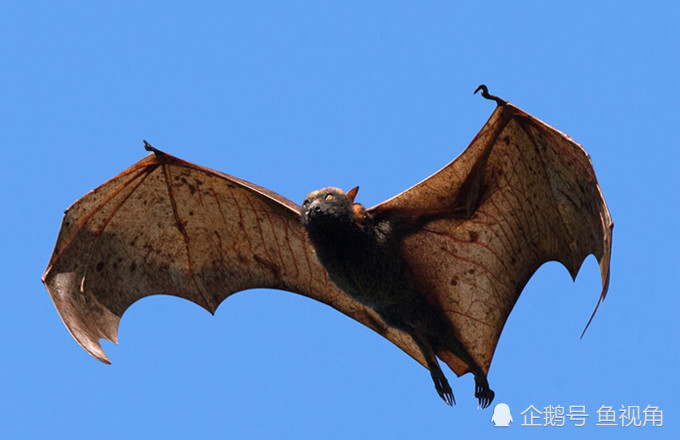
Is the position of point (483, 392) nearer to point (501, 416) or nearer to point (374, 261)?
point (501, 416)

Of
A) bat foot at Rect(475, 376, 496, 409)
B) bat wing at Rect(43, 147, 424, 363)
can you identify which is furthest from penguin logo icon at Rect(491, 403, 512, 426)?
bat wing at Rect(43, 147, 424, 363)

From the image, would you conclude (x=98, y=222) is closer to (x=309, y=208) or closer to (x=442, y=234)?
(x=309, y=208)

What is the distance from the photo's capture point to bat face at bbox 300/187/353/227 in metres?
12.5

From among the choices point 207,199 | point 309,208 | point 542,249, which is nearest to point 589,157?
point 542,249

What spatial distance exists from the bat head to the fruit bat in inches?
0.7

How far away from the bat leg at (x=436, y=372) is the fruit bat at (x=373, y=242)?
0.01 metres

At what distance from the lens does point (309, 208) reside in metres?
12.6

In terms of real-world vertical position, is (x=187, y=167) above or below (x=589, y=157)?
above

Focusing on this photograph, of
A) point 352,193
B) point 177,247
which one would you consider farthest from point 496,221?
point 177,247

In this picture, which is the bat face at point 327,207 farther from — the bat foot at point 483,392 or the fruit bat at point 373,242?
the bat foot at point 483,392

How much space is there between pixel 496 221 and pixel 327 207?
1920mm

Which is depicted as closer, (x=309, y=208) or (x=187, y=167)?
(x=309, y=208)

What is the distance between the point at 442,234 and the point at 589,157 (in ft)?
7.33

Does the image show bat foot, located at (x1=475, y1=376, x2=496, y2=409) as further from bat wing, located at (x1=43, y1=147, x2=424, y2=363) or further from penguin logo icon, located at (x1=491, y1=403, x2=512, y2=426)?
bat wing, located at (x1=43, y1=147, x2=424, y2=363)
